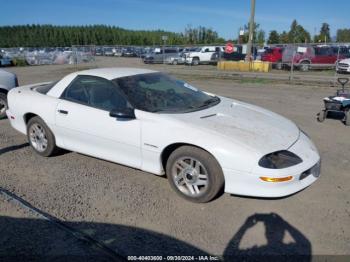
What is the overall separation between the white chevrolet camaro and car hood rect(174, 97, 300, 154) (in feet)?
0.04

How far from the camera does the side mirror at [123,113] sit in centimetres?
370

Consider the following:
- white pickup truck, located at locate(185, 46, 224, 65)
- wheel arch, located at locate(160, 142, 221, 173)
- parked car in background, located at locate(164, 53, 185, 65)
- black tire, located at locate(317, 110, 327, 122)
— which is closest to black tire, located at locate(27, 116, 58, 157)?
wheel arch, located at locate(160, 142, 221, 173)

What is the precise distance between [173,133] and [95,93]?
1.39m

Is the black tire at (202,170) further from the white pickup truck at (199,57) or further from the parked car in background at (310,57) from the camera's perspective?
the white pickup truck at (199,57)

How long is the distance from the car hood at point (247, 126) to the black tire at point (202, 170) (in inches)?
10.9

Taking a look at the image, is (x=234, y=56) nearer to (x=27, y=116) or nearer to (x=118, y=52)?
(x=118, y=52)

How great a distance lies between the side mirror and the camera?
12.1 ft

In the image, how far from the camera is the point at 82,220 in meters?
3.22

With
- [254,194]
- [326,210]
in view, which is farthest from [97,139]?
[326,210]

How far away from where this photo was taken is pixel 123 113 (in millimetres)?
3709

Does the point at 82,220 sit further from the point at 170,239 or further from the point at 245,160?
the point at 245,160

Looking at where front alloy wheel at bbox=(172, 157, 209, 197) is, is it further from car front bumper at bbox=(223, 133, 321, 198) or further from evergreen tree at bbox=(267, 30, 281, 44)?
evergreen tree at bbox=(267, 30, 281, 44)

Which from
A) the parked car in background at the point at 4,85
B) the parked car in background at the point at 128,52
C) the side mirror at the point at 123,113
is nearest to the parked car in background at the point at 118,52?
the parked car in background at the point at 128,52

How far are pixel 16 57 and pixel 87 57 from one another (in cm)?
634
